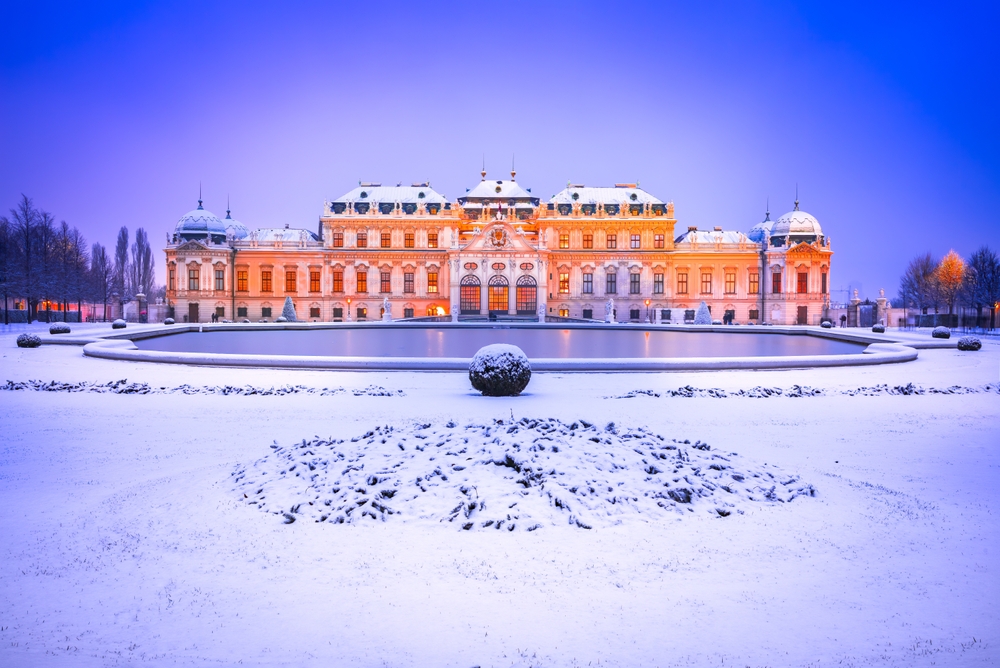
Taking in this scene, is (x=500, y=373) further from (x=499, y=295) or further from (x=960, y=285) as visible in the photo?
(x=960, y=285)

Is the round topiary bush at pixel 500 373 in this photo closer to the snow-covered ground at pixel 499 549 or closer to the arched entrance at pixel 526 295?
the snow-covered ground at pixel 499 549

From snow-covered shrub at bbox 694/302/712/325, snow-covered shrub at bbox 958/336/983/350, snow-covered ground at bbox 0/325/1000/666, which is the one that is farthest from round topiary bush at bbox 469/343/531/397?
snow-covered shrub at bbox 694/302/712/325

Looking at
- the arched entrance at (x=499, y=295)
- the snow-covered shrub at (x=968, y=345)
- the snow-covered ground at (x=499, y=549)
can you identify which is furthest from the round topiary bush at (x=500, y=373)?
the arched entrance at (x=499, y=295)

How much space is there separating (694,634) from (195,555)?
3517 millimetres

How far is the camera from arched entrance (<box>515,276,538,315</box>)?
194 feet

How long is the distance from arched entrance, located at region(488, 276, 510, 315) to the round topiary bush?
4594 cm

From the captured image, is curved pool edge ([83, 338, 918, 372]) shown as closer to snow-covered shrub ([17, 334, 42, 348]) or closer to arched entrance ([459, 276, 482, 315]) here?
snow-covered shrub ([17, 334, 42, 348])

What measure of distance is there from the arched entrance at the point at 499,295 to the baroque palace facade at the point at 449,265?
4.32 feet

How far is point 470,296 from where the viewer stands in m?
59.7

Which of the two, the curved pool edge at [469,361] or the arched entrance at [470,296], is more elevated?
the arched entrance at [470,296]

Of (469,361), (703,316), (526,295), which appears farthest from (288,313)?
(469,361)

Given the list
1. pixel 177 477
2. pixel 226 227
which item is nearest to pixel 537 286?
pixel 226 227

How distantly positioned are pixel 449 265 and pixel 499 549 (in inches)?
2205

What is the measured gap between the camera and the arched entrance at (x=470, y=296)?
195 ft
